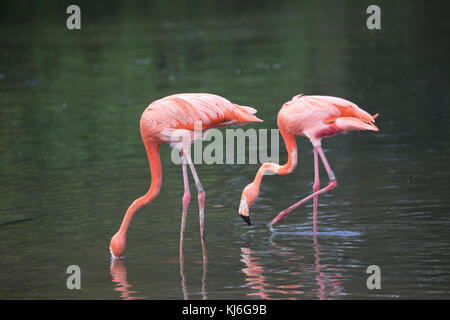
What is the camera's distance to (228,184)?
39.5 feet

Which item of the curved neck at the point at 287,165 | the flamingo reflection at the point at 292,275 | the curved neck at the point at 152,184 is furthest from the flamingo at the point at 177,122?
the curved neck at the point at 287,165

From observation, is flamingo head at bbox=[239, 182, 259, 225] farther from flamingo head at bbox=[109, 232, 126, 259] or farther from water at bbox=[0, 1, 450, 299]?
flamingo head at bbox=[109, 232, 126, 259]

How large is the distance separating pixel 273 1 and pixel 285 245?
45.2m

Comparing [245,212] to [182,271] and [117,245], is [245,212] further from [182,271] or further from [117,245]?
[117,245]

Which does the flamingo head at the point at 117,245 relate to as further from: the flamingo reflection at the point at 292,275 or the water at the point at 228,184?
the flamingo reflection at the point at 292,275

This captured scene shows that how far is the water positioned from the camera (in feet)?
26.5

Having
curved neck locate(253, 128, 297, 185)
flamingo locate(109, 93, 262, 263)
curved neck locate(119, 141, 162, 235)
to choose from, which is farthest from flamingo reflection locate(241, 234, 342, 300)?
curved neck locate(253, 128, 297, 185)

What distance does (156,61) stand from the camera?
28.5 meters

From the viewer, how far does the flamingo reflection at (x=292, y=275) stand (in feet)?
24.4

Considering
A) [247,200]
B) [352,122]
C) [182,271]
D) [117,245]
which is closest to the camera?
[182,271]

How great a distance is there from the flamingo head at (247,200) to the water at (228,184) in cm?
29

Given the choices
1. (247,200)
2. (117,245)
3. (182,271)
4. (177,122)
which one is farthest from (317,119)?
(117,245)

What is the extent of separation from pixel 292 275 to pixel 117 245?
1.91 m

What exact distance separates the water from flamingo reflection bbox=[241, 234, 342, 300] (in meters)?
0.02
